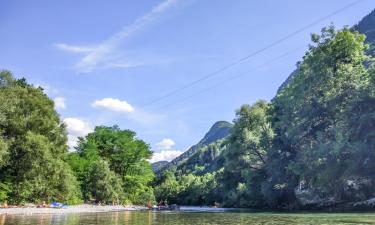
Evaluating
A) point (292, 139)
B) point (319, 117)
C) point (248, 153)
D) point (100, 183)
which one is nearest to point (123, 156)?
point (100, 183)

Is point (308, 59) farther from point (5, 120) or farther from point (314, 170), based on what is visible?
point (5, 120)

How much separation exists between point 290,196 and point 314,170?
13888 mm

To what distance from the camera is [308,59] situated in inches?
2064

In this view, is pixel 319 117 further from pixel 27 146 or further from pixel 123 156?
pixel 123 156

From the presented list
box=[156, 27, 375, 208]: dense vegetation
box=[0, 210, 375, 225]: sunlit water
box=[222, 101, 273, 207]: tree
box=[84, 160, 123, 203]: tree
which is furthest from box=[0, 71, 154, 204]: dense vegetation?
box=[156, 27, 375, 208]: dense vegetation

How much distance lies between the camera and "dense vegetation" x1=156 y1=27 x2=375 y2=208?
130ft

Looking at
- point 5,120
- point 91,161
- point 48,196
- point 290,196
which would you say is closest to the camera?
point 5,120

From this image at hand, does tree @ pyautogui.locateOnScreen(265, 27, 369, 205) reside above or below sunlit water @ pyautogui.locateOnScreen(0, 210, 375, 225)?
above

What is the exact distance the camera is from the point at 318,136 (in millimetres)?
44031

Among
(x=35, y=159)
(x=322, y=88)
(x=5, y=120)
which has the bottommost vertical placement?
(x=35, y=159)

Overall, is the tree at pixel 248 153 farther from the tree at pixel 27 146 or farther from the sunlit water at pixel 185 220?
the sunlit water at pixel 185 220

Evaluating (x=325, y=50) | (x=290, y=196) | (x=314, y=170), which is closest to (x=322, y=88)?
(x=325, y=50)

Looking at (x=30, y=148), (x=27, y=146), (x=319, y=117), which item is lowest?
(x=30, y=148)

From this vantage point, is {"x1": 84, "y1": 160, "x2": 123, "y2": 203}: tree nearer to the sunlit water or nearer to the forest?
the forest
